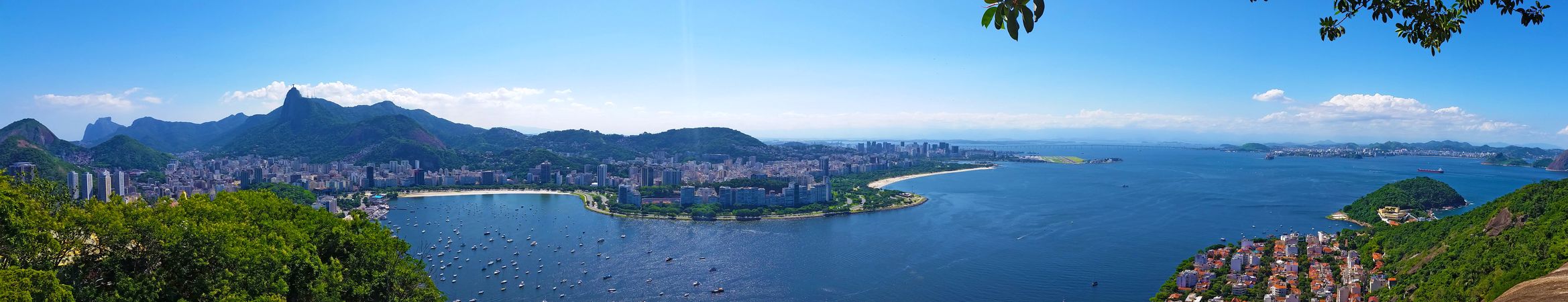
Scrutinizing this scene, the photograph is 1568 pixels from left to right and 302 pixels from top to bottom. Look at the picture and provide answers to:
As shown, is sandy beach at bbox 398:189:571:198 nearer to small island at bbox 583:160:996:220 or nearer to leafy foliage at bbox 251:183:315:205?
small island at bbox 583:160:996:220

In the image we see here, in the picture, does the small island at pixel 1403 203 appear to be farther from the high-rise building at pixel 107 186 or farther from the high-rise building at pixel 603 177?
the high-rise building at pixel 107 186

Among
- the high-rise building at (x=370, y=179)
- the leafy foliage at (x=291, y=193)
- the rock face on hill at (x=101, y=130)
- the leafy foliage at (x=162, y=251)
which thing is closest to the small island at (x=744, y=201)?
the leafy foliage at (x=291, y=193)

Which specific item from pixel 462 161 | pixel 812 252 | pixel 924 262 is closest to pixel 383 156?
pixel 462 161

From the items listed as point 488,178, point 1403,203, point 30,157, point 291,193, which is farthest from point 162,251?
point 30,157

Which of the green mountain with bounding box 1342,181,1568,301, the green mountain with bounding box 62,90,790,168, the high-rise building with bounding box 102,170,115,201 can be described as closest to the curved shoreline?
A: the high-rise building with bounding box 102,170,115,201

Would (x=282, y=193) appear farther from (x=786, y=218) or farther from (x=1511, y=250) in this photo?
(x=1511, y=250)

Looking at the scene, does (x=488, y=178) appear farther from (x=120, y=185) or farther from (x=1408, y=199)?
(x=1408, y=199)
